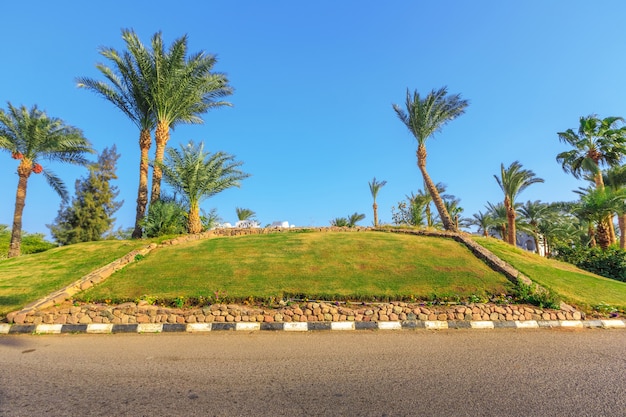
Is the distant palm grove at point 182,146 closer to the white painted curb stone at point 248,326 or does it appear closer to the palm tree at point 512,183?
the palm tree at point 512,183

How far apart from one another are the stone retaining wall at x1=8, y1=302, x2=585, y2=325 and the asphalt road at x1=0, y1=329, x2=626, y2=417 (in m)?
0.90

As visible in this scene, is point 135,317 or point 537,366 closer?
point 537,366

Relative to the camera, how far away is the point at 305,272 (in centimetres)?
1020

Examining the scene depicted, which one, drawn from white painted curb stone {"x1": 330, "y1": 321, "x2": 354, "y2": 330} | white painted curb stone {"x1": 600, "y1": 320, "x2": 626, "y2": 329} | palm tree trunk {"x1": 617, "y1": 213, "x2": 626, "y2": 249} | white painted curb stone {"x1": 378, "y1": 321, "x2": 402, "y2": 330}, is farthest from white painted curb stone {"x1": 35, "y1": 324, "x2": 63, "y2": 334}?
→ palm tree trunk {"x1": 617, "y1": 213, "x2": 626, "y2": 249}

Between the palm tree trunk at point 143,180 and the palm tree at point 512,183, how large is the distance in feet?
85.3

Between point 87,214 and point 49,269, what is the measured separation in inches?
974

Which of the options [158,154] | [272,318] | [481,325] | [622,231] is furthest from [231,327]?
[622,231]

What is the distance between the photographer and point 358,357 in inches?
197

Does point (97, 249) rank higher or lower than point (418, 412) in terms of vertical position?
higher

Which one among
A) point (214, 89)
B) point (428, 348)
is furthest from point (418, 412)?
point (214, 89)

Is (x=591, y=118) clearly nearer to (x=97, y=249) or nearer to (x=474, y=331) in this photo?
(x=474, y=331)

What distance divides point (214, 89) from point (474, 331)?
2114 centimetres

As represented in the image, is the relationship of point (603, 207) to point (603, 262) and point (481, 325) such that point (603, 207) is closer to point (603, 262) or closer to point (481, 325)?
point (603, 262)

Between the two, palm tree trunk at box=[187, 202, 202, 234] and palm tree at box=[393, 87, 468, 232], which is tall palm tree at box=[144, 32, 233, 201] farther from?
palm tree at box=[393, 87, 468, 232]
